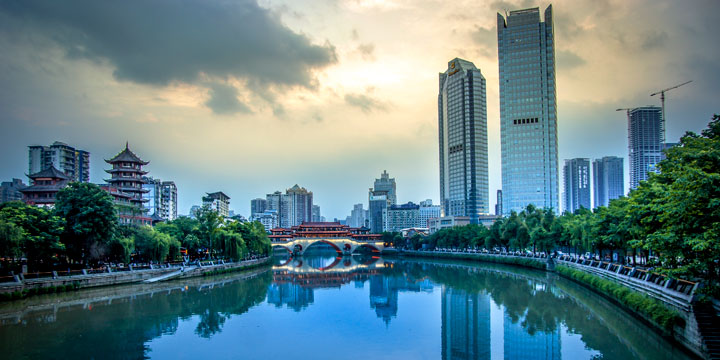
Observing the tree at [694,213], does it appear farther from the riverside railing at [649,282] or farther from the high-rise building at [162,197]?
the high-rise building at [162,197]

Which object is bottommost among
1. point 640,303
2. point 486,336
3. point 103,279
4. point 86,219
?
point 486,336

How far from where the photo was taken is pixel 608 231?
1193 inches

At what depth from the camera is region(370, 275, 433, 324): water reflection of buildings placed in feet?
90.7

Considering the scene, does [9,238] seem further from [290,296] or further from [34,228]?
[290,296]

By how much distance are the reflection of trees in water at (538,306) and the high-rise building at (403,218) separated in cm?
12932

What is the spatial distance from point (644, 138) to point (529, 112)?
248 ft

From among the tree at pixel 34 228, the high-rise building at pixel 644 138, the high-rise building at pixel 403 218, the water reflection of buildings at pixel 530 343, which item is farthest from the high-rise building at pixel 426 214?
the water reflection of buildings at pixel 530 343

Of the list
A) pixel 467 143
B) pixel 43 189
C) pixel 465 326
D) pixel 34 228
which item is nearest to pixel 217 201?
pixel 467 143

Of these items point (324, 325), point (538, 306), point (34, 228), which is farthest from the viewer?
point (34, 228)

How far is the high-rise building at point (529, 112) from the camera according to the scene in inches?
3765

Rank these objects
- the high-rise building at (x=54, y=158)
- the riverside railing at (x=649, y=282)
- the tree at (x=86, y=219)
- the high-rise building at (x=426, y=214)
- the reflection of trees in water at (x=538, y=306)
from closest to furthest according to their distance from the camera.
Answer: the riverside railing at (x=649, y=282) < the reflection of trees in water at (x=538, y=306) < the tree at (x=86, y=219) < the high-rise building at (x=54, y=158) < the high-rise building at (x=426, y=214)

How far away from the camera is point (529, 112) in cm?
9625

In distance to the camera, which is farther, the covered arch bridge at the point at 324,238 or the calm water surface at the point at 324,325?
the covered arch bridge at the point at 324,238

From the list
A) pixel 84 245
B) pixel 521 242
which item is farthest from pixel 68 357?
pixel 521 242
